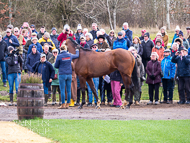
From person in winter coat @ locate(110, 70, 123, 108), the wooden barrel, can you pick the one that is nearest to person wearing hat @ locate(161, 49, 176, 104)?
person in winter coat @ locate(110, 70, 123, 108)

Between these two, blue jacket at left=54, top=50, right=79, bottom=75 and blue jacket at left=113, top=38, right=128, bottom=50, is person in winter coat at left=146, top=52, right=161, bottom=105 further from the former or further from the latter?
blue jacket at left=54, top=50, right=79, bottom=75

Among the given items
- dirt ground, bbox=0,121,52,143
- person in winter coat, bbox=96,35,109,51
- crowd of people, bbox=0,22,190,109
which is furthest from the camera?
person in winter coat, bbox=96,35,109,51

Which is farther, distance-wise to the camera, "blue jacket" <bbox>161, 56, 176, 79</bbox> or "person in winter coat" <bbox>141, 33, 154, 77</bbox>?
"person in winter coat" <bbox>141, 33, 154, 77</bbox>

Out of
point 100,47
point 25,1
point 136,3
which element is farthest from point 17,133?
point 136,3

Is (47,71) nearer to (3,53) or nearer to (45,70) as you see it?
(45,70)

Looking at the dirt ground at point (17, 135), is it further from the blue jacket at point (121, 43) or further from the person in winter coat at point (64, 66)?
the blue jacket at point (121, 43)

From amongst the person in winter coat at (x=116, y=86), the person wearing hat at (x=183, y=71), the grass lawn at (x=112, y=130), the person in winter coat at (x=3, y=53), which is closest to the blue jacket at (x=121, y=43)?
the person in winter coat at (x=116, y=86)

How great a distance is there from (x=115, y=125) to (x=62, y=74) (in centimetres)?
476

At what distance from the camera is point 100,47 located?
16406 millimetres

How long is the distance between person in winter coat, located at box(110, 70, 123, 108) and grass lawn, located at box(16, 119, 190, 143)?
179 inches

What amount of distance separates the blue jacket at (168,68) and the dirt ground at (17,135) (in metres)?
8.39

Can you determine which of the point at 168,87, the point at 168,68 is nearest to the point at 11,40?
the point at 168,68

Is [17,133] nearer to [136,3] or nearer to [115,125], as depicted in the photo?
[115,125]

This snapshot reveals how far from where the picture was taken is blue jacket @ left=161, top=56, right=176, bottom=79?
15761 millimetres
